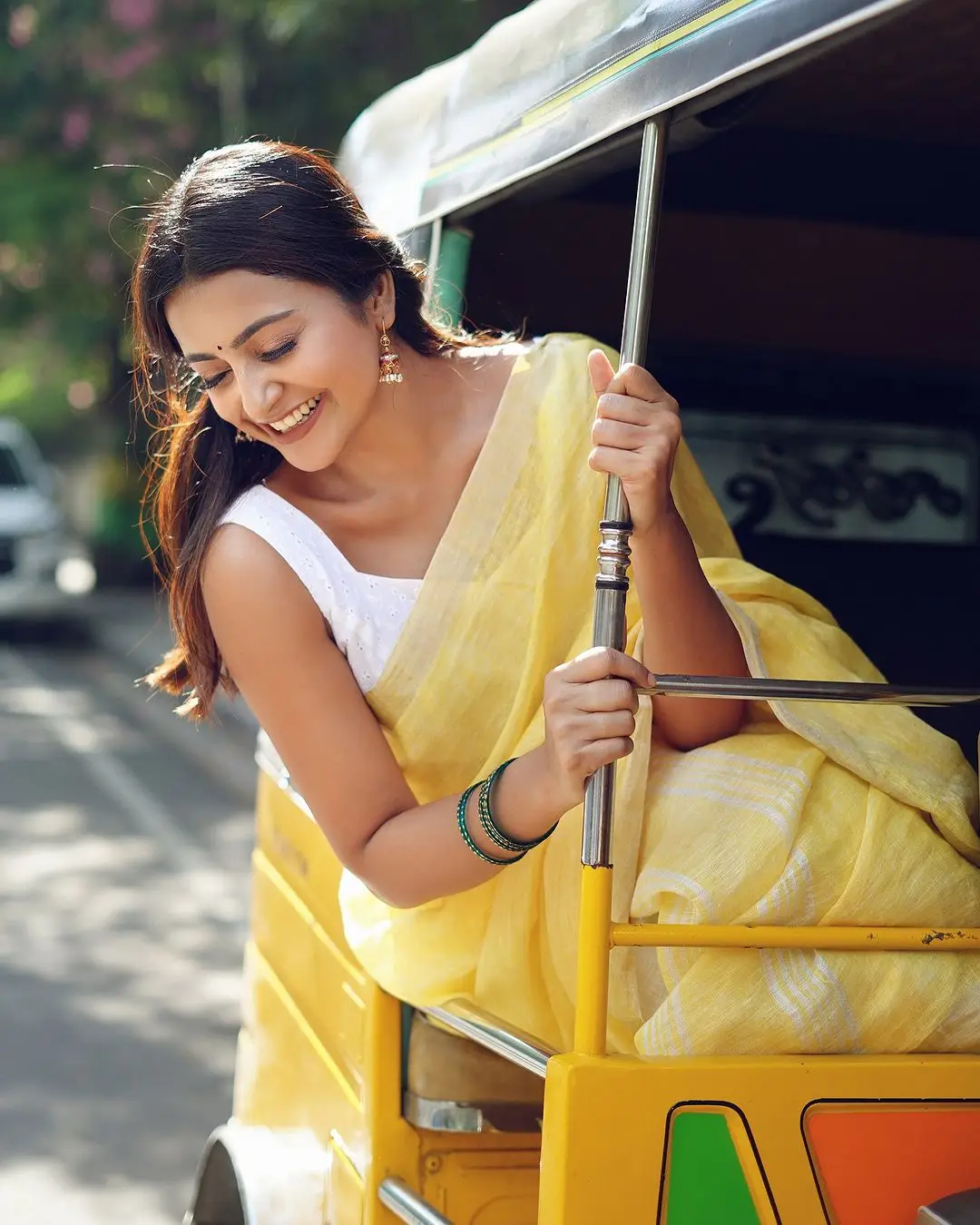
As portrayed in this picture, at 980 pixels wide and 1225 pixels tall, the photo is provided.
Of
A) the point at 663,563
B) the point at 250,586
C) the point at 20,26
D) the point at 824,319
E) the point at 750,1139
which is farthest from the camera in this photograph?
the point at 20,26

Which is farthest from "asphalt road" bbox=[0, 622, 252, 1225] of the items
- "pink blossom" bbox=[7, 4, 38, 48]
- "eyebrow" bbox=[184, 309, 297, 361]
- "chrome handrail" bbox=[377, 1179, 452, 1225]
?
"pink blossom" bbox=[7, 4, 38, 48]

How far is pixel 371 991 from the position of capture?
93.5 inches

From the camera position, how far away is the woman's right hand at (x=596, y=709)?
1694 mm

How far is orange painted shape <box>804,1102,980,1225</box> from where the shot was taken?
165 cm

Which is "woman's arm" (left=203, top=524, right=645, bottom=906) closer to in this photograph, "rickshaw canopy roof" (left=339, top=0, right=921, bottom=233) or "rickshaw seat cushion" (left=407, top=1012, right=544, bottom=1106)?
"rickshaw seat cushion" (left=407, top=1012, right=544, bottom=1106)

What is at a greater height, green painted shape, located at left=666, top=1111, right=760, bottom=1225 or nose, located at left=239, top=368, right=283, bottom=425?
nose, located at left=239, top=368, right=283, bottom=425

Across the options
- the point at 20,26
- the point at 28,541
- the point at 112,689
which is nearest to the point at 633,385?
the point at 112,689

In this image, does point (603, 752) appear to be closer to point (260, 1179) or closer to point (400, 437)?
point (400, 437)

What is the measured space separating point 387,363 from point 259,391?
22 cm

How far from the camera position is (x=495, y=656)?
2.20 meters

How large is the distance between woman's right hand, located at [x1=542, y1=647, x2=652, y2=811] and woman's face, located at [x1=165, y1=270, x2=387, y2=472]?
621 millimetres

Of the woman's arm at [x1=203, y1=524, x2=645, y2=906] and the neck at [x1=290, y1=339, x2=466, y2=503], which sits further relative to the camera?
the neck at [x1=290, y1=339, x2=466, y2=503]

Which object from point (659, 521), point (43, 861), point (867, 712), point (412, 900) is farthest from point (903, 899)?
point (43, 861)

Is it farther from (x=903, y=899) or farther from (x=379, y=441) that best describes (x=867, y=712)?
(x=379, y=441)
